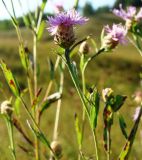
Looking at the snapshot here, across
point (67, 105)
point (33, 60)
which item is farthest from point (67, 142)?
point (67, 105)

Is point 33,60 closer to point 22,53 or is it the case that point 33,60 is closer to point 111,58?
point 22,53

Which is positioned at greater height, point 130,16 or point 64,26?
point 64,26

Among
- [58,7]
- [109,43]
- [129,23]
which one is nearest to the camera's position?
[109,43]

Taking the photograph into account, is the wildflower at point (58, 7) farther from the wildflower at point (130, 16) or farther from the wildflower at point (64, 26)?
the wildflower at point (64, 26)

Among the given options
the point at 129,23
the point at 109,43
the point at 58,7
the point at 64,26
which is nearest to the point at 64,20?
the point at 64,26

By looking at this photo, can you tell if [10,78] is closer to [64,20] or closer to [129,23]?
[64,20]

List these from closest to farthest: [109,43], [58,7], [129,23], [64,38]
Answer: [64,38]
[109,43]
[129,23]
[58,7]
